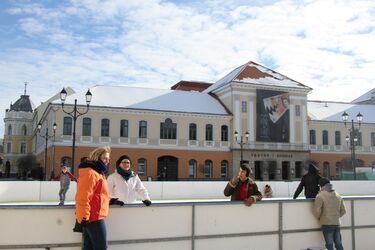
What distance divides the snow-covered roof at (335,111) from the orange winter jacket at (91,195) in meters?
54.3

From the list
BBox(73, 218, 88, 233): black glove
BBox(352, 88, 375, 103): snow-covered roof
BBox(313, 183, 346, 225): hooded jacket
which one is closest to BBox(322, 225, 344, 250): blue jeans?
BBox(313, 183, 346, 225): hooded jacket

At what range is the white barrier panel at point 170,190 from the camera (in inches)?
854

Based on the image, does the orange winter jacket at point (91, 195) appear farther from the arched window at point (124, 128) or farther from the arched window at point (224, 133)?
the arched window at point (224, 133)

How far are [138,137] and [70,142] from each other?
7.09m

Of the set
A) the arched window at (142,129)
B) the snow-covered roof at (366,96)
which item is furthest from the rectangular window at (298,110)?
the snow-covered roof at (366,96)

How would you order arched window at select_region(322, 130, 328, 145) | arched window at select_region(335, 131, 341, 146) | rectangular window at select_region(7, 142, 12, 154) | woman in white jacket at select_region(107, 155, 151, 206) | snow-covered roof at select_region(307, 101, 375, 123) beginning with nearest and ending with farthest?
woman in white jacket at select_region(107, 155, 151, 206) < arched window at select_region(322, 130, 328, 145) < arched window at select_region(335, 131, 341, 146) < snow-covered roof at select_region(307, 101, 375, 123) < rectangular window at select_region(7, 142, 12, 154)

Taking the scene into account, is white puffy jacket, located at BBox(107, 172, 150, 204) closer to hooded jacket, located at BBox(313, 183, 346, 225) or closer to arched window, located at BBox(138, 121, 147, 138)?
hooded jacket, located at BBox(313, 183, 346, 225)

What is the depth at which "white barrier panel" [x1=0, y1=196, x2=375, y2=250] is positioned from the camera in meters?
5.88

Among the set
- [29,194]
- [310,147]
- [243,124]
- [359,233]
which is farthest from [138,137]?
[359,233]

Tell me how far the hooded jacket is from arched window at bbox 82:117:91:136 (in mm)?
39460

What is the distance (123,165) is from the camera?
6465mm

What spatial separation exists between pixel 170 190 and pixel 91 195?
1920cm

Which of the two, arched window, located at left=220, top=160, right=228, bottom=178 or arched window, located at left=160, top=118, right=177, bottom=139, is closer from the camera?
arched window, located at left=160, top=118, right=177, bottom=139

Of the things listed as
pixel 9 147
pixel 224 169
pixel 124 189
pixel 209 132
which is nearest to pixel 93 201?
pixel 124 189
